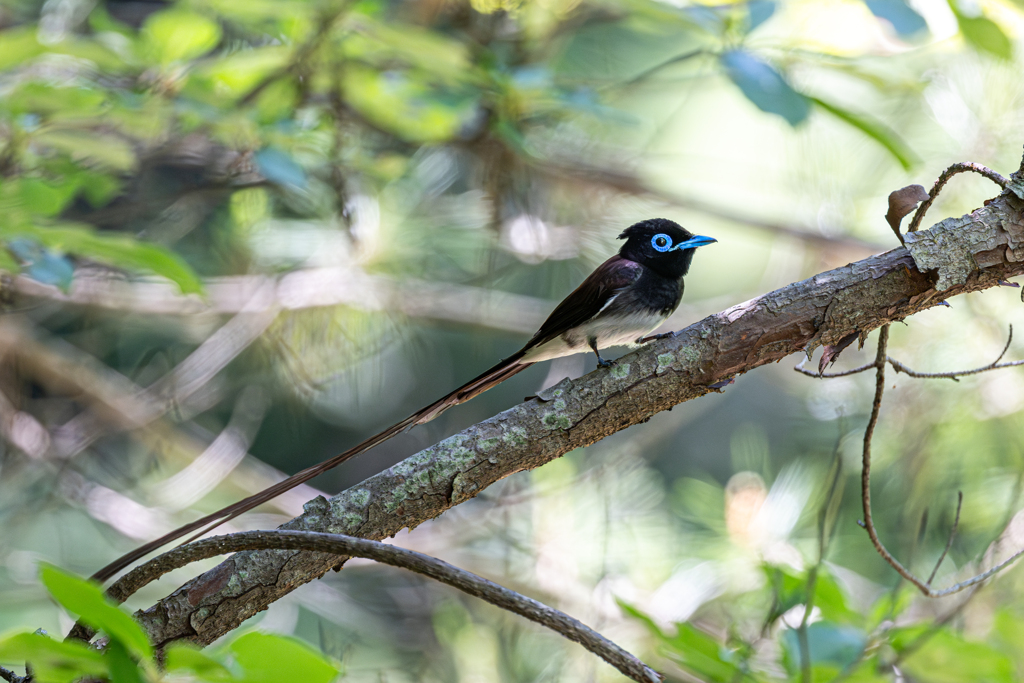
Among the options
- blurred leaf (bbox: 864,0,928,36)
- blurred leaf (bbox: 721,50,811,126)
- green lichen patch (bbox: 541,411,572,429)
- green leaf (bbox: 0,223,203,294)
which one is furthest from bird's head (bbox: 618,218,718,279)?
green leaf (bbox: 0,223,203,294)

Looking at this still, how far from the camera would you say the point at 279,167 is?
6.19 ft

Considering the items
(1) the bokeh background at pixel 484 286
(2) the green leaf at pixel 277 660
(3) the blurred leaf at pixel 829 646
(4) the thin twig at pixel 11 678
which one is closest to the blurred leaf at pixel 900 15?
(1) the bokeh background at pixel 484 286

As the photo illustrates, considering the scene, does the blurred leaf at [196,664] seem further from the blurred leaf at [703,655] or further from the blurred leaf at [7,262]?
the blurred leaf at [7,262]

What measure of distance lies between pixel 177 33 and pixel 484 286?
162 centimetres

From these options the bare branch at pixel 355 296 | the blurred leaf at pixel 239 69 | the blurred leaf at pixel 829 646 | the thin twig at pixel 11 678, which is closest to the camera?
the thin twig at pixel 11 678

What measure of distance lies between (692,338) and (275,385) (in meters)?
2.96

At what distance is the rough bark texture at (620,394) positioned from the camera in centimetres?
109

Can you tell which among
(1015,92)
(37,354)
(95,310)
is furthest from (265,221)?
(1015,92)

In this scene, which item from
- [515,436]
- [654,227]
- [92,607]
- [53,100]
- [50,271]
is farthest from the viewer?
[654,227]

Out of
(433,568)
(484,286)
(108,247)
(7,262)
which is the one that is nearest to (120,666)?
(433,568)

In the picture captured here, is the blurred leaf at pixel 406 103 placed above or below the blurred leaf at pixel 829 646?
above

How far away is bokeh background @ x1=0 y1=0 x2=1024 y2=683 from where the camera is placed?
2.24 m

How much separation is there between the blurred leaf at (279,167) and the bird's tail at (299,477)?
0.79 meters

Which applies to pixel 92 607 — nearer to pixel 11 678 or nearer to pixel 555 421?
pixel 11 678
